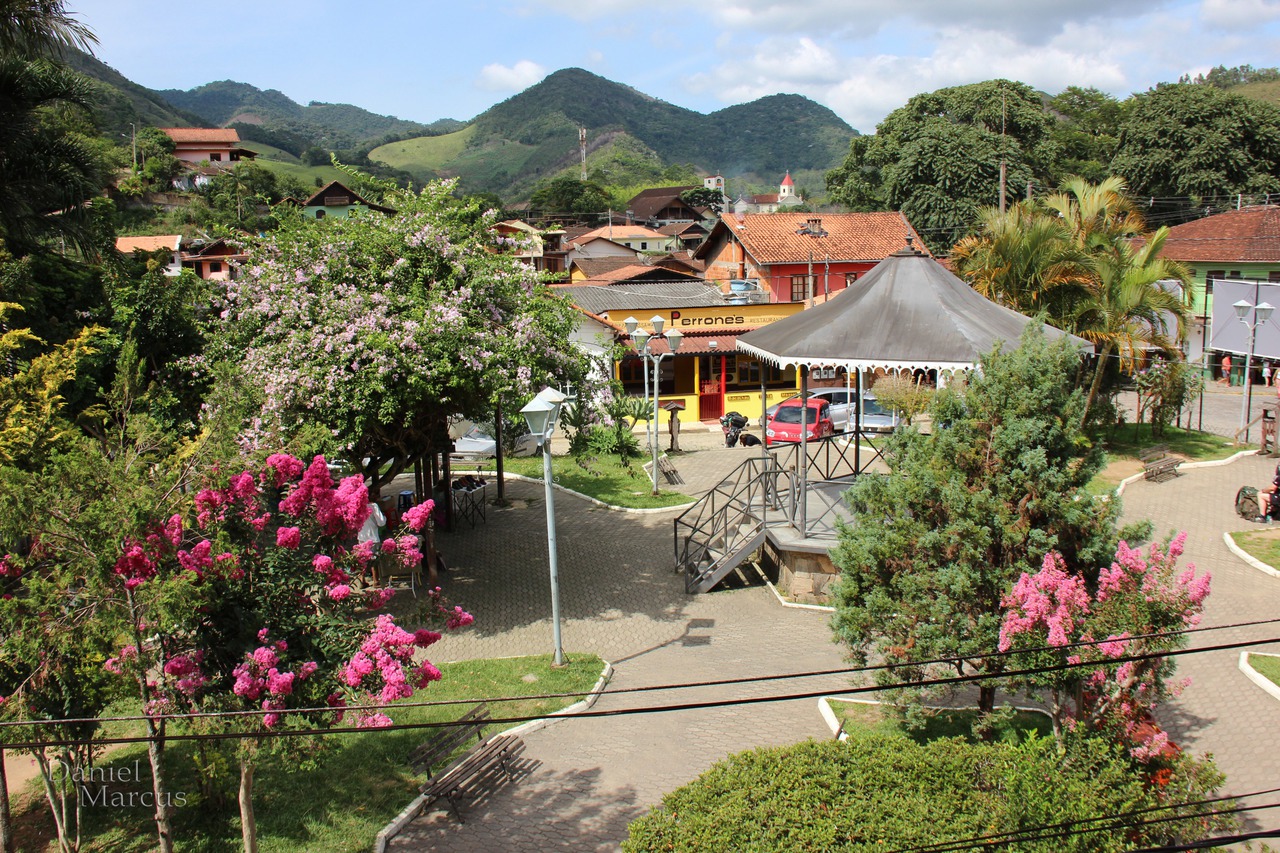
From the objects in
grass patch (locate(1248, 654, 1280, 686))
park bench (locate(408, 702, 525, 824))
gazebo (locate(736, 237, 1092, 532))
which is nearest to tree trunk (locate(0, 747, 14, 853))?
park bench (locate(408, 702, 525, 824))

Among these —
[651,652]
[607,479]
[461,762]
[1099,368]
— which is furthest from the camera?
[607,479]

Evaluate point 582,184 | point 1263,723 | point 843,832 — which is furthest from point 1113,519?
point 582,184

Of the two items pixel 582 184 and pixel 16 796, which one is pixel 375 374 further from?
pixel 582 184

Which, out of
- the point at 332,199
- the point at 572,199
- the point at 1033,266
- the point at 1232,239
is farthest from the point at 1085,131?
the point at 1033,266

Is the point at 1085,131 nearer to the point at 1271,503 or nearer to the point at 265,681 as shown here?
the point at 1271,503

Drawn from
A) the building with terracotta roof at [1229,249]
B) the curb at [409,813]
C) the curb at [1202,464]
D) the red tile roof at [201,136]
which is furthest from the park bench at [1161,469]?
the red tile roof at [201,136]

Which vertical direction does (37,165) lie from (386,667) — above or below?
above

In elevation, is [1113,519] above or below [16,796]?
above

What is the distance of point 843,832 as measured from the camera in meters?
6.93

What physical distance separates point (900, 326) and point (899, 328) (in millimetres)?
51

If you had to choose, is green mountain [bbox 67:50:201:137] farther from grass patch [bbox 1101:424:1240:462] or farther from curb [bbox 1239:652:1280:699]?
curb [bbox 1239:652:1280:699]

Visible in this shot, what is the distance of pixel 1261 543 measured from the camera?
15828 mm

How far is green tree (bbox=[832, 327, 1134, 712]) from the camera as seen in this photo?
895 cm

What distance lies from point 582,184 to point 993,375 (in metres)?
97.4
